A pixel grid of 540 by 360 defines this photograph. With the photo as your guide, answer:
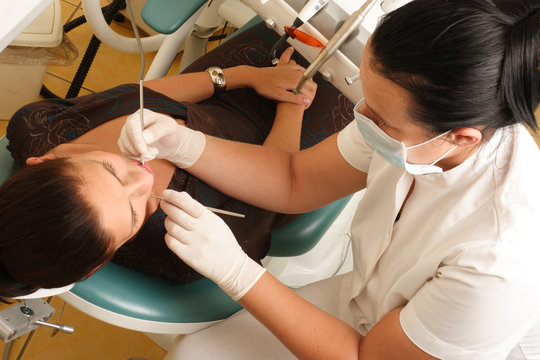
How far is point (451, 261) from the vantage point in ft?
3.33

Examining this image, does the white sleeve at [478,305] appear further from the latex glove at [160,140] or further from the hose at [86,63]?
the hose at [86,63]

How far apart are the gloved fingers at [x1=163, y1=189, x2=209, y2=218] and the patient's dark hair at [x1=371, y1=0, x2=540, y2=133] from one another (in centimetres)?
49

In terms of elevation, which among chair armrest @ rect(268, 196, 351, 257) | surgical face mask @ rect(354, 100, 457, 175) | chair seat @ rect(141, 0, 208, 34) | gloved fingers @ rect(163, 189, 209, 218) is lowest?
chair armrest @ rect(268, 196, 351, 257)

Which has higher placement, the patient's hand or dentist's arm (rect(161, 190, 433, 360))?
the patient's hand

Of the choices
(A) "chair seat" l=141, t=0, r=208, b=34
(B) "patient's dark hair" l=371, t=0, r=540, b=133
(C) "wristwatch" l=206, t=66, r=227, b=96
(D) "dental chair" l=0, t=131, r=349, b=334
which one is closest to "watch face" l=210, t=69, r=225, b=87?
(C) "wristwatch" l=206, t=66, r=227, b=96

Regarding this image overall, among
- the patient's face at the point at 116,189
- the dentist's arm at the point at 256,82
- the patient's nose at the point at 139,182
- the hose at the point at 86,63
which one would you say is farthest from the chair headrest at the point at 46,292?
the hose at the point at 86,63

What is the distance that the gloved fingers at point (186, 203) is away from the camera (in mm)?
1115

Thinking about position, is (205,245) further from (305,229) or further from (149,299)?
(305,229)

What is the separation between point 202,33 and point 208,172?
902 mm

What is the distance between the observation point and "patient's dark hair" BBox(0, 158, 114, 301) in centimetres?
91

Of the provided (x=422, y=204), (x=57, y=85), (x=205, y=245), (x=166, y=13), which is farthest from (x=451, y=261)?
(x=57, y=85)

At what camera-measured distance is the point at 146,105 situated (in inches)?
50.1

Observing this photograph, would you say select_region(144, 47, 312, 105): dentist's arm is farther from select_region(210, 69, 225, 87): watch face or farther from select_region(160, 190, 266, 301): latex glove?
select_region(160, 190, 266, 301): latex glove

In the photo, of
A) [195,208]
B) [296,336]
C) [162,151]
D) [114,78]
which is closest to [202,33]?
[114,78]
